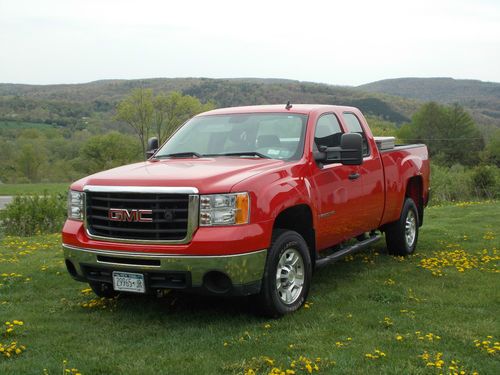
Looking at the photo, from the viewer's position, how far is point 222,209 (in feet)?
15.9

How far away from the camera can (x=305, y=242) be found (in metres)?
5.70

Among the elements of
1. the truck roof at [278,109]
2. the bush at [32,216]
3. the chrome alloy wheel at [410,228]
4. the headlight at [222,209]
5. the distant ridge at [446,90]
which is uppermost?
the distant ridge at [446,90]

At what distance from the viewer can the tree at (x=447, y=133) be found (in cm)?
8050

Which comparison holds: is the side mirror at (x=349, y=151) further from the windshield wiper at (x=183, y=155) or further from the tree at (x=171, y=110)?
the tree at (x=171, y=110)

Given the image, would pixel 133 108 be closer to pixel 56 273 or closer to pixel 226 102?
pixel 226 102

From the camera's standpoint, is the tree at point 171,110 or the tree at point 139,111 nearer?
the tree at point 139,111

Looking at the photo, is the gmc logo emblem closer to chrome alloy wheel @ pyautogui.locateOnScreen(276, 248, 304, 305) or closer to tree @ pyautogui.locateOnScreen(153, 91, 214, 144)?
chrome alloy wheel @ pyautogui.locateOnScreen(276, 248, 304, 305)

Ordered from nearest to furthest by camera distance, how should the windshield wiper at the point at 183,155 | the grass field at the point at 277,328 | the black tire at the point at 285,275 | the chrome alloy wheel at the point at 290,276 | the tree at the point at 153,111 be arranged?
1. the grass field at the point at 277,328
2. the black tire at the point at 285,275
3. the chrome alloy wheel at the point at 290,276
4. the windshield wiper at the point at 183,155
5. the tree at the point at 153,111

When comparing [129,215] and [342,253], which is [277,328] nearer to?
[129,215]

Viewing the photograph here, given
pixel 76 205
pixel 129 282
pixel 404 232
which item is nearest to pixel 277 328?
pixel 129 282

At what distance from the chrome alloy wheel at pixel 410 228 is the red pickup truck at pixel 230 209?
178cm

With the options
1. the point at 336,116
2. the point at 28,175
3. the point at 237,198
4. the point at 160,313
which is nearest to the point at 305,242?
the point at 237,198

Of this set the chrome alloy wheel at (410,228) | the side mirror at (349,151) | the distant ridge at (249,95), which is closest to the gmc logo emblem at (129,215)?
the side mirror at (349,151)

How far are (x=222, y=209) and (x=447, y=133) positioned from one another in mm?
84304
